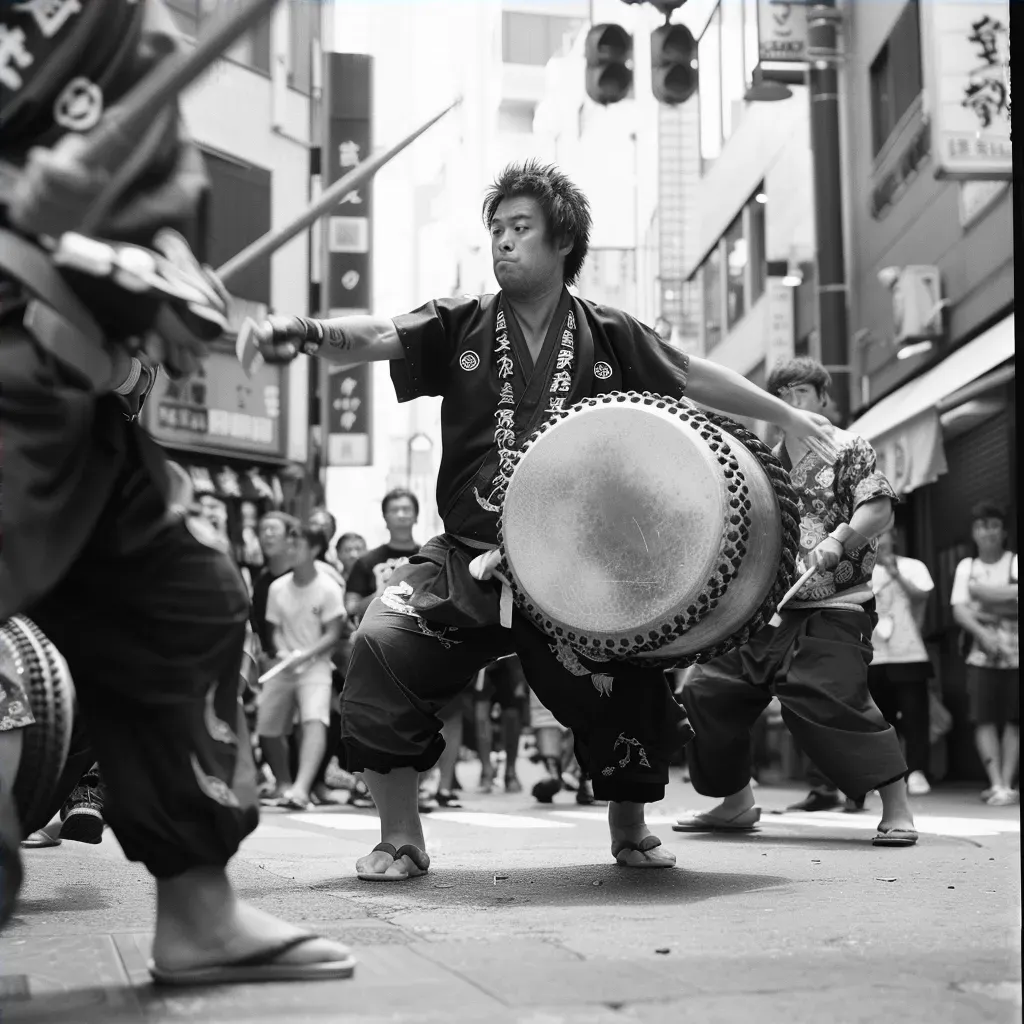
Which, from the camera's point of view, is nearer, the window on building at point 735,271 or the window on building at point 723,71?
the window on building at point 723,71

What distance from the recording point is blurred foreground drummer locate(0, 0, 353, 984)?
8.13ft

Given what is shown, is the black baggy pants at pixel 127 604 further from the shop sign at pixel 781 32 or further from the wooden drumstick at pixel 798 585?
the shop sign at pixel 781 32

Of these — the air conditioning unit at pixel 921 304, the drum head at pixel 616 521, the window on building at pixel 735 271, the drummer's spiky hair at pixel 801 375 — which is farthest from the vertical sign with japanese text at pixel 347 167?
the drum head at pixel 616 521

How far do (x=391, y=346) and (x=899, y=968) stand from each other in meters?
2.17

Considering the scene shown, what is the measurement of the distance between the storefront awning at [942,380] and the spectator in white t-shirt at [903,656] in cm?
101

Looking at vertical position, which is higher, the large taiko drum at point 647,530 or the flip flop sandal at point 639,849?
the large taiko drum at point 647,530

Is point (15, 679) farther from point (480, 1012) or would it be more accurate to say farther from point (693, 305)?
point (693, 305)

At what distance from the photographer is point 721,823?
6059 millimetres

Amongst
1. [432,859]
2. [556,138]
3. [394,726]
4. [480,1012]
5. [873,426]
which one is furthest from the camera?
[556,138]

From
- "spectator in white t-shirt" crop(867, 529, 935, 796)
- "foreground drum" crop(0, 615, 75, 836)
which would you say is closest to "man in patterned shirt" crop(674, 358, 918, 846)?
"foreground drum" crop(0, 615, 75, 836)

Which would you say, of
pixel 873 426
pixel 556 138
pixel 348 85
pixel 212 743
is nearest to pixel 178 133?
pixel 212 743

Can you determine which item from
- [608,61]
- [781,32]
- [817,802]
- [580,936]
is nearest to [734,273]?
[781,32]

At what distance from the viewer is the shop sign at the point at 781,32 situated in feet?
47.0

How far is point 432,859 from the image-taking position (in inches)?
193
